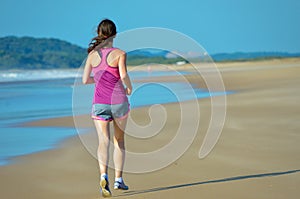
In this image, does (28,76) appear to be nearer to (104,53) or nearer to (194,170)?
(194,170)

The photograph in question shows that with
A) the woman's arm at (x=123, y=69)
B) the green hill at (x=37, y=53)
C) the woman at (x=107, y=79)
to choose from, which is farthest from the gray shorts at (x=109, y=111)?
the green hill at (x=37, y=53)

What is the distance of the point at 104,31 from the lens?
529cm

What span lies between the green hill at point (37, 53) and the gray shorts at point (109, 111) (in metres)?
72.7

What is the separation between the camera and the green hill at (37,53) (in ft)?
291

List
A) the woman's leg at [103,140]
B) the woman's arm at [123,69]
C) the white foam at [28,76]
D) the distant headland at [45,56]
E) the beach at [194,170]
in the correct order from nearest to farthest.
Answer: the woman's arm at [123,69], the woman's leg at [103,140], the beach at [194,170], the white foam at [28,76], the distant headland at [45,56]

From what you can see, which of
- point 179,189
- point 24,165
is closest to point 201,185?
point 179,189

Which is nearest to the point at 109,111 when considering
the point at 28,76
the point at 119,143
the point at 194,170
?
the point at 119,143

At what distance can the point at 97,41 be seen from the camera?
5.34m

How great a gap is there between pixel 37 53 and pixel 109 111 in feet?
382

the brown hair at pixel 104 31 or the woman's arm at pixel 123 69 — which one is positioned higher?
the brown hair at pixel 104 31

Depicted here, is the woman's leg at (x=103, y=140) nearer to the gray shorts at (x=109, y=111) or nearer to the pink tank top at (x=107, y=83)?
the gray shorts at (x=109, y=111)

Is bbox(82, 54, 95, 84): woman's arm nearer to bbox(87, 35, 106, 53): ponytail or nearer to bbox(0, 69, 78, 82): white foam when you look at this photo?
bbox(87, 35, 106, 53): ponytail

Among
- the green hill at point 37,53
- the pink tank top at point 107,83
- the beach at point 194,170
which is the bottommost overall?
the beach at point 194,170

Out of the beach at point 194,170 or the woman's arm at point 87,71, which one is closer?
the woman's arm at point 87,71
